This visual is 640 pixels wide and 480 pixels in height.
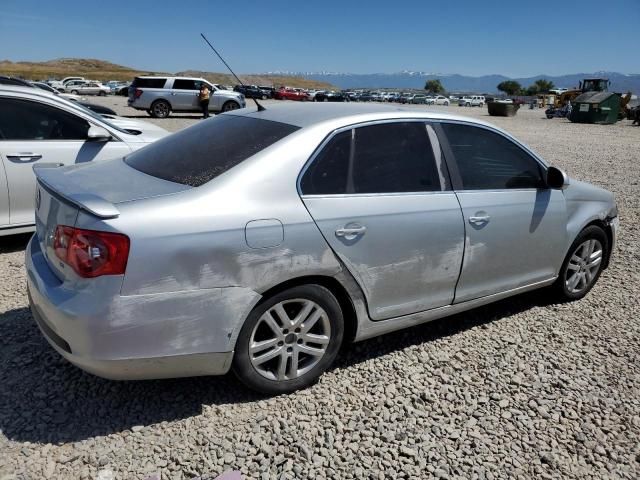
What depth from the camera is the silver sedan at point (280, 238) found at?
2.38 meters

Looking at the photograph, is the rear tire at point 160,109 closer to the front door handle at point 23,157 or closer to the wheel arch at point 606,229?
the front door handle at point 23,157

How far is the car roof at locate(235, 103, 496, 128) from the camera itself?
3.09 m

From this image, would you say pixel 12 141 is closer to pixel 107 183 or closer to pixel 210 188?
pixel 107 183

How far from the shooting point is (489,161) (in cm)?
367

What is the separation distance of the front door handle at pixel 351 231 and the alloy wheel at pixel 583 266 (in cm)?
227

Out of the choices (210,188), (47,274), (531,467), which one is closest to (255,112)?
(210,188)

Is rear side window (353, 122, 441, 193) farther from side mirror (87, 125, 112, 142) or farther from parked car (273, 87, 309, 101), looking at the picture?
parked car (273, 87, 309, 101)

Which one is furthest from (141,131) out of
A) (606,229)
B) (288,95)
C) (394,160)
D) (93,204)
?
(288,95)

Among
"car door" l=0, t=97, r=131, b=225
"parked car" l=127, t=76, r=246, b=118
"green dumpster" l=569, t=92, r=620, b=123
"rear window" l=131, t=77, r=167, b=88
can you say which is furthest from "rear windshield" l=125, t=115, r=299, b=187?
"green dumpster" l=569, t=92, r=620, b=123

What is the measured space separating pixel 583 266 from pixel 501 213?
4.61 ft

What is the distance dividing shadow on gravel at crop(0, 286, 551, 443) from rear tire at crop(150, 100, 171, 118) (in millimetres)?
22735

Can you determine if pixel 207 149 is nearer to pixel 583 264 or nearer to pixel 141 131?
pixel 583 264

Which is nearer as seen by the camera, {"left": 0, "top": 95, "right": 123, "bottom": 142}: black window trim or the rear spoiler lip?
the rear spoiler lip

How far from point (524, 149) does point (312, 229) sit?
204 centimetres
